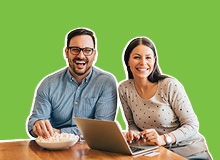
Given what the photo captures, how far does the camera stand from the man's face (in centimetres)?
307

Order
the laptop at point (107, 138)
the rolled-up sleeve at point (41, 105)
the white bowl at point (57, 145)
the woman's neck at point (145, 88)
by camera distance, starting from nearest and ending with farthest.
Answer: the laptop at point (107, 138) < the white bowl at point (57, 145) < the woman's neck at point (145, 88) < the rolled-up sleeve at point (41, 105)

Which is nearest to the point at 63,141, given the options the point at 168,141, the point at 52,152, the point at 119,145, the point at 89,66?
the point at 52,152

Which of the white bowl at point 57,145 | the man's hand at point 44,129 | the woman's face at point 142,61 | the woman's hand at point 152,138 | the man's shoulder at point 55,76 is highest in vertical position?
the woman's face at point 142,61

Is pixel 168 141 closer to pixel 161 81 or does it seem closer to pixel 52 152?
pixel 161 81

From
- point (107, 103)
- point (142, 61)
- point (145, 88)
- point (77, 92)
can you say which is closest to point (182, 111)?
point (145, 88)

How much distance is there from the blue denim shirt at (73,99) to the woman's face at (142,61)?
1.20ft

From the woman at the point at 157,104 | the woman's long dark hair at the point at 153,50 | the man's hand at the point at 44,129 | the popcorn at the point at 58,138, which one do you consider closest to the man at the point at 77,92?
the woman at the point at 157,104

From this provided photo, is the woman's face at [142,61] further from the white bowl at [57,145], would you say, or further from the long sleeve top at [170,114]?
the white bowl at [57,145]

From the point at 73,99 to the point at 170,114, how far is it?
94cm

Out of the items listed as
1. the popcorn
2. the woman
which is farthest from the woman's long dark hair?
the popcorn

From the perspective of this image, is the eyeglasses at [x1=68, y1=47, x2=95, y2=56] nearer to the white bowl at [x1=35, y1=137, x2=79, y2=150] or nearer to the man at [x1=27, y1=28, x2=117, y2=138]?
the man at [x1=27, y1=28, x2=117, y2=138]

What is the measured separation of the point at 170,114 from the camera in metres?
2.86

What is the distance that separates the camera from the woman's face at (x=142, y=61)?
288cm

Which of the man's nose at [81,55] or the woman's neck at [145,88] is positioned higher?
the man's nose at [81,55]
